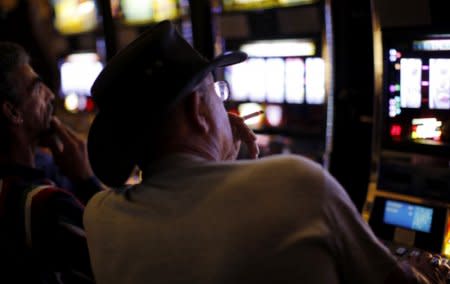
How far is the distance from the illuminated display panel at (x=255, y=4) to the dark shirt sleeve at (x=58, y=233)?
5.50 ft

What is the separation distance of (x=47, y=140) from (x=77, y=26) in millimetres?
2337

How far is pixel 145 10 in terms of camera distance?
4.10 metres

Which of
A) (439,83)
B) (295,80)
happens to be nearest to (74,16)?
(295,80)

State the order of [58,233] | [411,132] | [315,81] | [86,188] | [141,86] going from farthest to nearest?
[315,81] < [86,188] < [411,132] < [58,233] < [141,86]

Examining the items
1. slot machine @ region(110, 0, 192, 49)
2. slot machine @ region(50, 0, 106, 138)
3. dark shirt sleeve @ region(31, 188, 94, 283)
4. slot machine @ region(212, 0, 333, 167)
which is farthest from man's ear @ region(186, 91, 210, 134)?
slot machine @ region(50, 0, 106, 138)

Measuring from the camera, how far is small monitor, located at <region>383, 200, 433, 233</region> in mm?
2352

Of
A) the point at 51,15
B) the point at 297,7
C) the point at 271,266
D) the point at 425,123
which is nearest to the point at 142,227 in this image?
the point at 271,266

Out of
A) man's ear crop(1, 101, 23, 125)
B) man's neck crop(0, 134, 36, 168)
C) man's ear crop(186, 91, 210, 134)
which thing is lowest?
man's neck crop(0, 134, 36, 168)

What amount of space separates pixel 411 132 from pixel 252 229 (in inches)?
56.9

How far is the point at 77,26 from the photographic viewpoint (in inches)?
195

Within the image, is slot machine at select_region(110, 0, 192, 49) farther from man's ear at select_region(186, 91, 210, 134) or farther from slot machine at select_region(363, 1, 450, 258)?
man's ear at select_region(186, 91, 210, 134)

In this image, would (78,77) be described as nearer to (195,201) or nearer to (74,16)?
(74,16)

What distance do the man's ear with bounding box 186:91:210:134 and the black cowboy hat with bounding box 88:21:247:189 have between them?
3 cm

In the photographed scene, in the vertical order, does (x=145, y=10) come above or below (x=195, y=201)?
above
